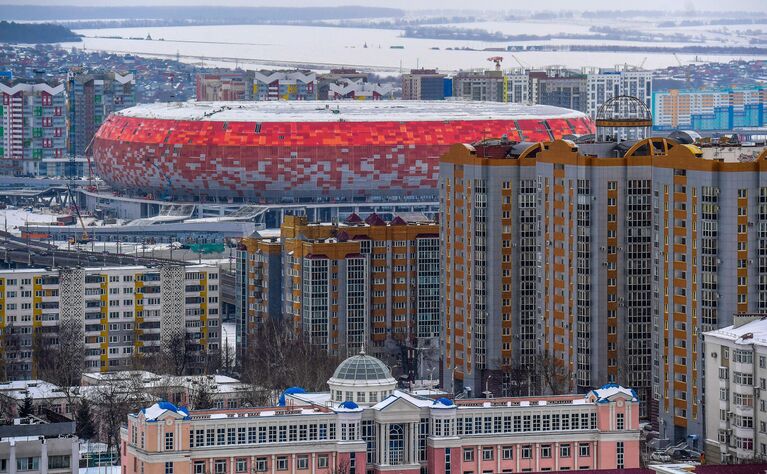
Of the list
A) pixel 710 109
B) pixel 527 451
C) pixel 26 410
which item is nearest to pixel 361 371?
pixel 527 451

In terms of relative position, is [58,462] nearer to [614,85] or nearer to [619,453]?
[619,453]

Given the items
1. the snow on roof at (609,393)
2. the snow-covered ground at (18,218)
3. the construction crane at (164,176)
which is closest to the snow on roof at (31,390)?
the snow on roof at (609,393)

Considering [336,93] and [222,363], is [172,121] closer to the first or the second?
[336,93]

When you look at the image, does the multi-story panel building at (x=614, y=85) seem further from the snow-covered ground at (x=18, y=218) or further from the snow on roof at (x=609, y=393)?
the snow on roof at (x=609, y=393)

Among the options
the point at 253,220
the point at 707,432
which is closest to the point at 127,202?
the point at 253,220

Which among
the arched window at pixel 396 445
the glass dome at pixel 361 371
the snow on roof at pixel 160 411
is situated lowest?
the arched window at pixel 396 445

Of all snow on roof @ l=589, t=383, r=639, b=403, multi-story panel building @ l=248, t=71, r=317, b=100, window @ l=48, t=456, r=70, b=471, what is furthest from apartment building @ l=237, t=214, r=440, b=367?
multi-story panel building @ l=248, t=71, r=317, b=100

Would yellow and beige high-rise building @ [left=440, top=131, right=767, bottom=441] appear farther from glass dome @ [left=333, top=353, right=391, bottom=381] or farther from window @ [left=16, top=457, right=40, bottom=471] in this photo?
window @ [left=16, top=457, right=40, bottom=471]

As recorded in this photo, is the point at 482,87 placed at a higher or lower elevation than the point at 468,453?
higher
